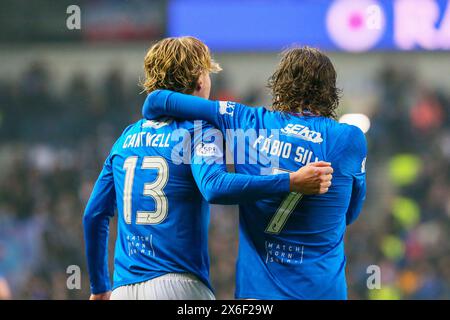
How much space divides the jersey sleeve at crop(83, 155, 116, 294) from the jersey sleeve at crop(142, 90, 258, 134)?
15.4 inches

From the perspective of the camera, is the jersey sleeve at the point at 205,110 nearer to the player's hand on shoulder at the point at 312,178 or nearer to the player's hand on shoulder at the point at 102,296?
the player's hand on shoulder at the point at 312,178

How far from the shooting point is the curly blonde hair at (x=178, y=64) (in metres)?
3.52

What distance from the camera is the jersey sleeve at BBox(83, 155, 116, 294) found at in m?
3.62

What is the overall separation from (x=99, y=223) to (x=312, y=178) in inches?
40.8

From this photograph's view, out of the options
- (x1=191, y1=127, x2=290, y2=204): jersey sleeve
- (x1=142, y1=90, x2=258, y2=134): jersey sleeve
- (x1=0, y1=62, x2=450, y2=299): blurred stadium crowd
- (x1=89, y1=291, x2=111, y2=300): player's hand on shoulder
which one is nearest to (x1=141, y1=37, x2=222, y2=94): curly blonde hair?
(x1=142, y1=90, x2=258, y2=134): jersey sleeve

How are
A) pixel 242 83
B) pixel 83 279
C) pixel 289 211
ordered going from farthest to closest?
1. pixel 242 83
2. pixel 83 279
3. pixel 289 211

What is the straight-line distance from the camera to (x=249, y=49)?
13.3m

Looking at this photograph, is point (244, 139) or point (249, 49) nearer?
point (244, 139)

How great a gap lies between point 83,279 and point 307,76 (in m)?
7.76

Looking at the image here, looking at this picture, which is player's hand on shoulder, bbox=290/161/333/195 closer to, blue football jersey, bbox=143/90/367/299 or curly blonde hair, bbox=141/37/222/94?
blue football jersey, bbox=143/90/367/299

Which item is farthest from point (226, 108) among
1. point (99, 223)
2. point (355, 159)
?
point (99, 223)
